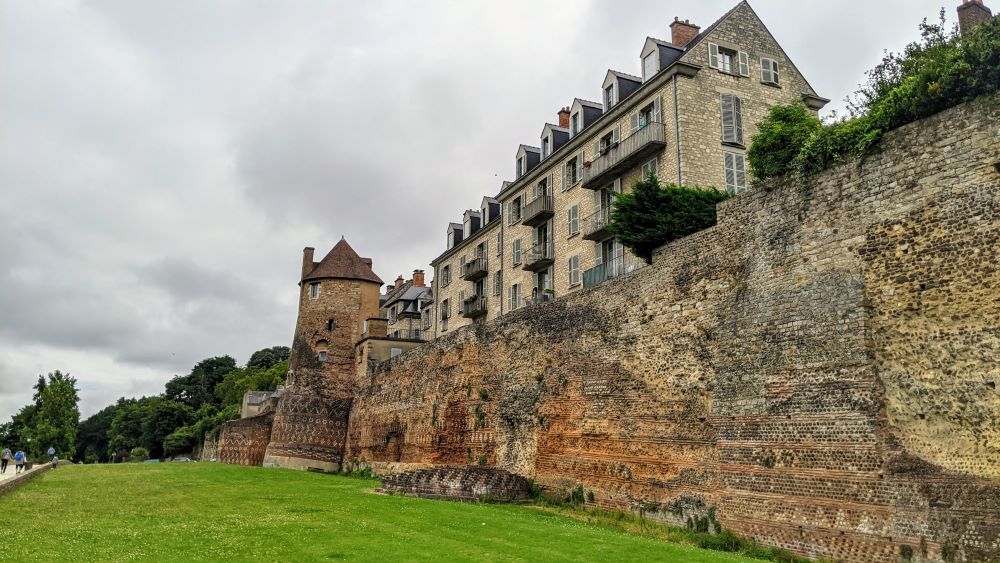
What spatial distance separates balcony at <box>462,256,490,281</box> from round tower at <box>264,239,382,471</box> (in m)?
5.37

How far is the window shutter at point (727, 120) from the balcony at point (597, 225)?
5452 millimetres

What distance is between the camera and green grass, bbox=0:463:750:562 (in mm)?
13609

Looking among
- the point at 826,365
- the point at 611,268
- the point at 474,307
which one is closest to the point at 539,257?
the point at 611,268

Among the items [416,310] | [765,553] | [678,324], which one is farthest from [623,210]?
[416,310]

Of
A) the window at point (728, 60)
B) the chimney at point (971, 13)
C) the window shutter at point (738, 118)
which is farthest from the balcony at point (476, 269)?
the chimney at point (971, 13)

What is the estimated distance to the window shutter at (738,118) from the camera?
96.5ft

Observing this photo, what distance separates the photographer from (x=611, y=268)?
31438mm

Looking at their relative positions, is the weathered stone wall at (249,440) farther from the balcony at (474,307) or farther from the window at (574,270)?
the window at (574,270)

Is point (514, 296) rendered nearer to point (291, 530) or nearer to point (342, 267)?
point (342, 267)

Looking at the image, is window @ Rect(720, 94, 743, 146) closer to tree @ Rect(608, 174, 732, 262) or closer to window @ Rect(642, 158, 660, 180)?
window @ Rect(642, 158, 660, 180)

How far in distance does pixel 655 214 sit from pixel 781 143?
6899mm

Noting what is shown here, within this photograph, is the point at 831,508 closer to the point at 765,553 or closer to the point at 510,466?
the point at 765,553

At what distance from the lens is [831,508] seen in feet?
44.9

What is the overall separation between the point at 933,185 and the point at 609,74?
69.1 ft
